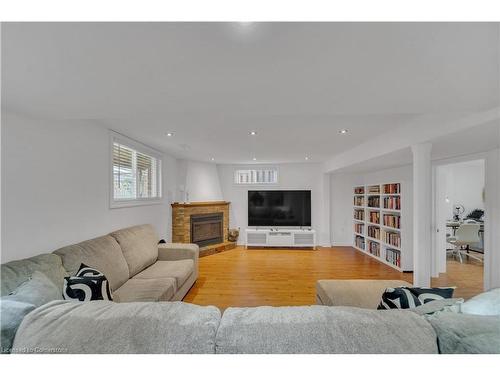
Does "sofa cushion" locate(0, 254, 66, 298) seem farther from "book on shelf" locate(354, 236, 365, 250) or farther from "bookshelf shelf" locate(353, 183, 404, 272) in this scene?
"book on shelf" locate(354, 236, 365, 250)

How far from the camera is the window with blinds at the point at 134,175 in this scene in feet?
10.4

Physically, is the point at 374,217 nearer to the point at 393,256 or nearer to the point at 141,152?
the point at 393,256

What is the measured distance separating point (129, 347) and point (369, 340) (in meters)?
0.99

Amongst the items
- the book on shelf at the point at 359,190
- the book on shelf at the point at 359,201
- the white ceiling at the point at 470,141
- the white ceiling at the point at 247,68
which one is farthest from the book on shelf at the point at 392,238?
the white ceiling at the point at 247,68

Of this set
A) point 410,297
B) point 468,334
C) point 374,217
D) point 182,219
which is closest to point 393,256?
point 374,217

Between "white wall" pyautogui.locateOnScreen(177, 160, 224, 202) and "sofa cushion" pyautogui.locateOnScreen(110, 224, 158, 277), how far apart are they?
1.79 meters

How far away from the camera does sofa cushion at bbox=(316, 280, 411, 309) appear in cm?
203

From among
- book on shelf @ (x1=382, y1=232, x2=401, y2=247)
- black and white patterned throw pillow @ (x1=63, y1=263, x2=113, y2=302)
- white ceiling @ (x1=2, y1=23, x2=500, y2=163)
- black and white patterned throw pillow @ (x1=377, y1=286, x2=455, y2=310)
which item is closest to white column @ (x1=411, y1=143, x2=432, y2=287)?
white ceiling @ (x1=2, y1=23, x2=500, y2=163)

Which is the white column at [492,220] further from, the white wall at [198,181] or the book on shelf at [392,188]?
the white wall at [198,181]

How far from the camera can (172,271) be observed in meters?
2.86

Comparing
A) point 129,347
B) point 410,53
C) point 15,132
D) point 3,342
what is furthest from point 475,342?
point 15,132

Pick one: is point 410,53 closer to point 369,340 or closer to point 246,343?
point 369,340

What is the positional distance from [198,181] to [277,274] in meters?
2.94
